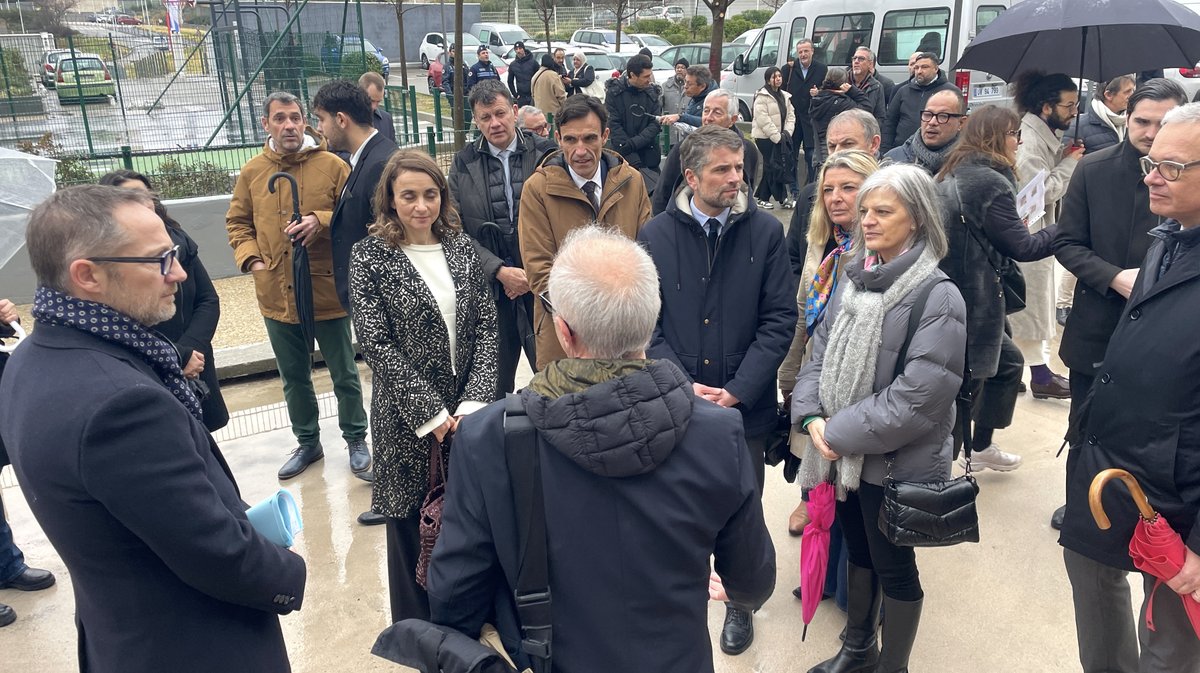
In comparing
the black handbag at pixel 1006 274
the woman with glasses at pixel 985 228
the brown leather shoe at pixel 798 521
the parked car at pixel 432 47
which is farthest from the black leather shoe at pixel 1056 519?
the parked car at pixel 432 47

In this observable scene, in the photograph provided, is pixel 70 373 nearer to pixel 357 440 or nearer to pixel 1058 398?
pixel 357 440

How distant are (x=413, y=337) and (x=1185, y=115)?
2472 millimetres

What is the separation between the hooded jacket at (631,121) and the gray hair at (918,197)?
223 inches

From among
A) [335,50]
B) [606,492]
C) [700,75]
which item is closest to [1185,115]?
[606,492]

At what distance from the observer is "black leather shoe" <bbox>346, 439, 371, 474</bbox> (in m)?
4.59

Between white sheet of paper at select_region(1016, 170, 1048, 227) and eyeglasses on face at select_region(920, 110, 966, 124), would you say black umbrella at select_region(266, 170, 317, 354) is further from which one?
white sheet of paper at select_region(1016, 170, 1048, 227)

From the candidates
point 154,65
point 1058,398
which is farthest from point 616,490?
point 154,65

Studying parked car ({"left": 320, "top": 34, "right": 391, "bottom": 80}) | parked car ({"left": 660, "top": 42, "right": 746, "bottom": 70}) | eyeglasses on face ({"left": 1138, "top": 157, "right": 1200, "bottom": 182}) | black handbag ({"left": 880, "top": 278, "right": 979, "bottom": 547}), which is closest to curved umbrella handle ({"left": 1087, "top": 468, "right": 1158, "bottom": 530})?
black handbag ({"left": 880, "top": 278, "right": 979, "bottom": 547})

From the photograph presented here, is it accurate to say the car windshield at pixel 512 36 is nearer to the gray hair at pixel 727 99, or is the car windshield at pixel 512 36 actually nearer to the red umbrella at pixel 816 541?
the gray hair at pixel 727 99

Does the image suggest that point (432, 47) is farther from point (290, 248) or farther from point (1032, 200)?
point (1032, 200)

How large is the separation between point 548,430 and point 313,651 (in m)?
2.20

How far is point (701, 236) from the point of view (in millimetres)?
3201

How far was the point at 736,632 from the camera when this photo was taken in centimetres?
325

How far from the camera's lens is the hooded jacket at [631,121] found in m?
8.30
